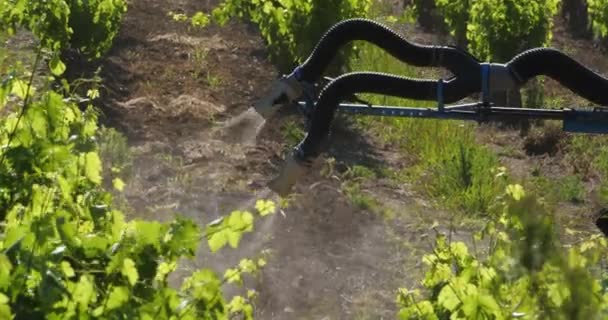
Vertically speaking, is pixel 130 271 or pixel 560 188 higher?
pixel 130 271

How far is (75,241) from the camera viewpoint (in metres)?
3.06

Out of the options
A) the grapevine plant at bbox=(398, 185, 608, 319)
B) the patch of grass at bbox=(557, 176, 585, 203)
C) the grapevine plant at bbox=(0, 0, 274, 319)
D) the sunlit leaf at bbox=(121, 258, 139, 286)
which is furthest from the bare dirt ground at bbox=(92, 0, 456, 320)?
the sunlit leaf at bbox=(121, 258, 139, 286)

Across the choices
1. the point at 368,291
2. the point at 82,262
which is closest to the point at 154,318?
the point at 82,262

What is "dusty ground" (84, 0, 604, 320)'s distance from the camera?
7.70 metres

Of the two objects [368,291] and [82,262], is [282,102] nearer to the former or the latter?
[82,262]

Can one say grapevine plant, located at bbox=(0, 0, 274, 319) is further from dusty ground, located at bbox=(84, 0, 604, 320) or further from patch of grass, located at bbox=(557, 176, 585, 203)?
patch of grass, located at bbox=(557, 176, 585, 203)

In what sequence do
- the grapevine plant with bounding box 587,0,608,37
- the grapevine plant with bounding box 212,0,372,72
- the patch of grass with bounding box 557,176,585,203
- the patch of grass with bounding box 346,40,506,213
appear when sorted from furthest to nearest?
the grapevine plant with bounding box 587,0,608,37, the grapevine plant with bounding box 212,0,372,72, the patch of grass with bounding box 557,176,585,203, the patch of grass with bounding box 346,40,506,213

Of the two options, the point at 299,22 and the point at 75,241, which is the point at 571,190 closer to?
the point at 299,22

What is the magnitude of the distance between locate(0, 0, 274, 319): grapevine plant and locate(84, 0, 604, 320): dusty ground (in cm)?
235

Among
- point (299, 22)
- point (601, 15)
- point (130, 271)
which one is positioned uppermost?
point (130, 271)

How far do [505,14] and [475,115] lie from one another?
775cm

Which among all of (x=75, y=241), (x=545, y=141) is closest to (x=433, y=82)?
(x=75, y=241)

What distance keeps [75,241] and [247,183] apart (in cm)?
648

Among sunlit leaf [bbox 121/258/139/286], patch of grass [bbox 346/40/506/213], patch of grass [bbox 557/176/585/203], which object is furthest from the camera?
patch of grass [bbox 557/176/585/203]
